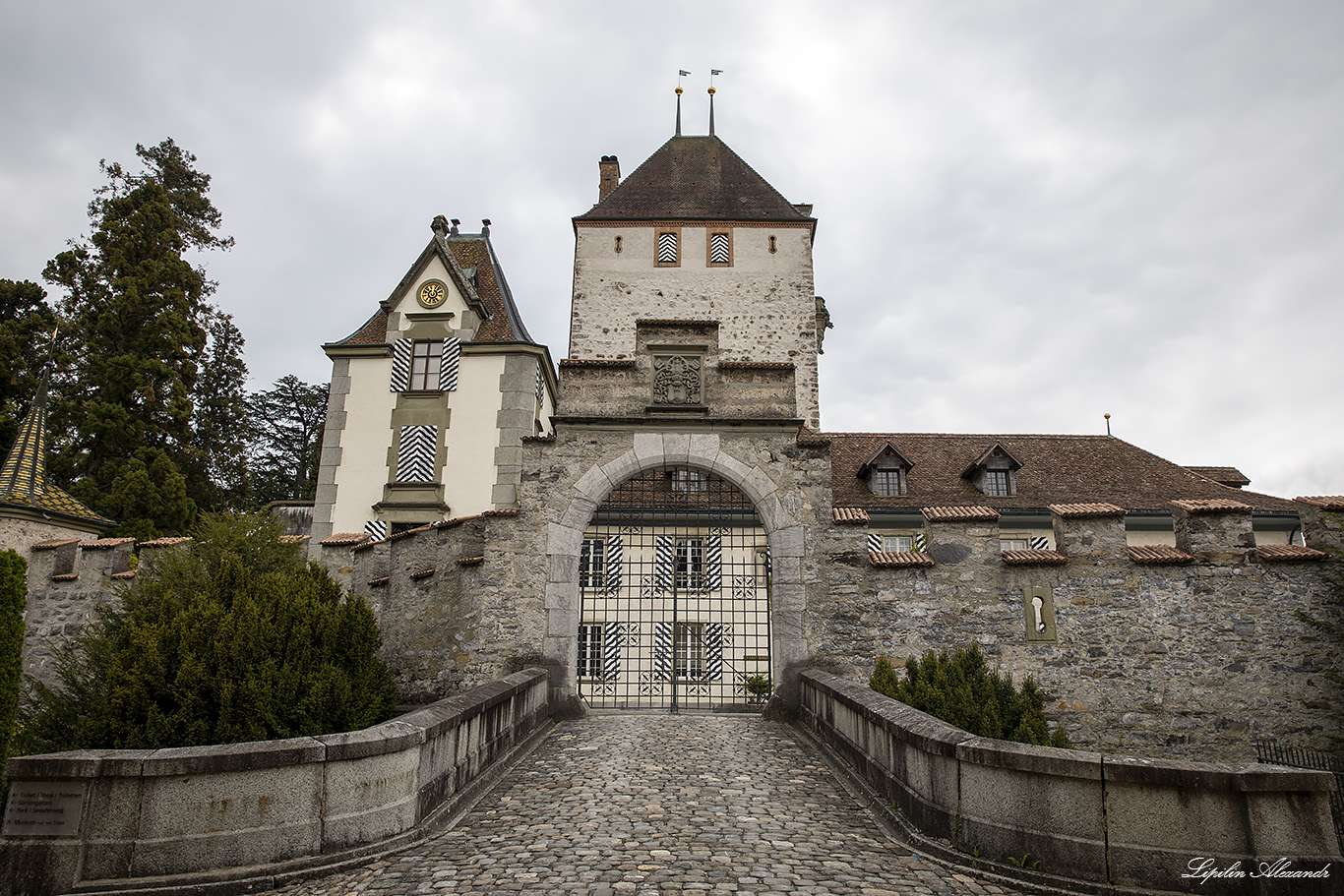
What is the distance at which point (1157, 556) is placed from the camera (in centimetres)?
913

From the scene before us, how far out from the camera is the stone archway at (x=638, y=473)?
31.0 feet

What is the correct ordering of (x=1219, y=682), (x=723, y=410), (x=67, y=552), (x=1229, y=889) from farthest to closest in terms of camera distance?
(x=67, y=552) < (x=723, y=410) < (x=1219, y=682) < (x=1229, y=889)

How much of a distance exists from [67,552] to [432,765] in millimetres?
11693

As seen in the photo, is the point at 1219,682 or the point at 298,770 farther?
the point at 1219,682

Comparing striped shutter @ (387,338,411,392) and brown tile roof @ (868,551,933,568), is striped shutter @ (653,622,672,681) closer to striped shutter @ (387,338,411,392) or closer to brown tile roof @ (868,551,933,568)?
brown tile roof @ (868,551,933,568)

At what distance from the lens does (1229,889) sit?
3.50 meters

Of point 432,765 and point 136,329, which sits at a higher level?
point 136,329

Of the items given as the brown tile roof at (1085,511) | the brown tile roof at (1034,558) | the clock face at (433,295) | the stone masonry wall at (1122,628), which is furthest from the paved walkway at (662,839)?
the clock face at (433,295)

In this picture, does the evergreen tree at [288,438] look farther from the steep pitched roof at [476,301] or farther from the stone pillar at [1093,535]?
the stone pillar at [1093,535]

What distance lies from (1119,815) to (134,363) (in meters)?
21.9

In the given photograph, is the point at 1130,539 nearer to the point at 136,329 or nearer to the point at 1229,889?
the point at 1229,889

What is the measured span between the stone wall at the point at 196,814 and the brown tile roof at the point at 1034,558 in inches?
295

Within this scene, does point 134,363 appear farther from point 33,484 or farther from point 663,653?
point 663,653

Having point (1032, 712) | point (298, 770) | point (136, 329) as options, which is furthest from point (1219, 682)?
point (136, 329)
